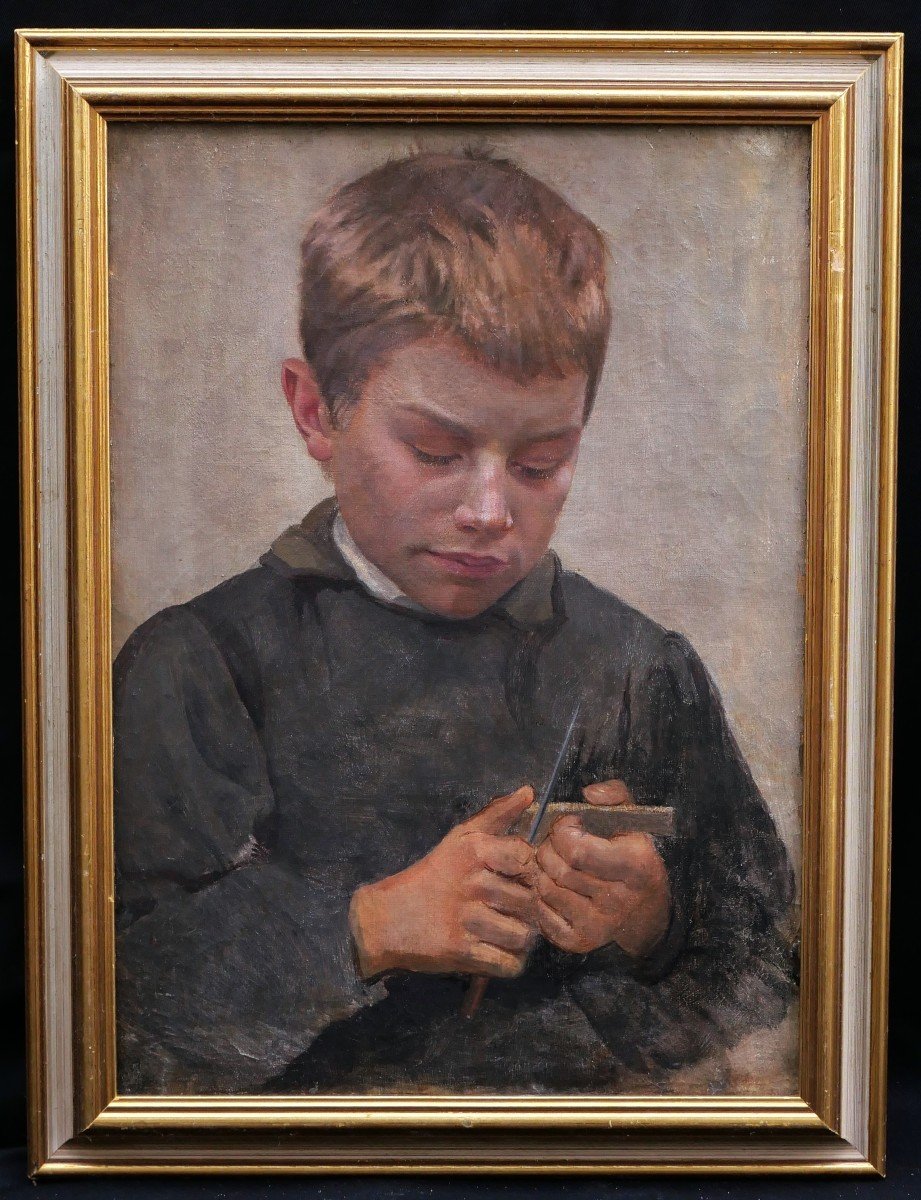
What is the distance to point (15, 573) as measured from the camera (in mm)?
2004

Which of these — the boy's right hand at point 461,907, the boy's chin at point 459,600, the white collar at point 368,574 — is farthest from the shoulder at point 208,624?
the boy's right hand at point 461,907

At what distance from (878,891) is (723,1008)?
1.07 ft

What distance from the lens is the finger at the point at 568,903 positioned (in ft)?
6.25

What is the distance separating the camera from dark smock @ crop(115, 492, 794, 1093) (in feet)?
6.23

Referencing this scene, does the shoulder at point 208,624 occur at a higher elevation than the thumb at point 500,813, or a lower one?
higher

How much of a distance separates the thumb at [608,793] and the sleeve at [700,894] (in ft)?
0.06

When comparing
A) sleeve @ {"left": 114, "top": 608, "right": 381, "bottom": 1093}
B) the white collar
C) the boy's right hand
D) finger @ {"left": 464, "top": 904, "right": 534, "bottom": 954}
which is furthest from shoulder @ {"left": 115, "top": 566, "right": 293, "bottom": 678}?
finger @ {"left": 464, "top": 904, "right": 534, "bottom": 954}

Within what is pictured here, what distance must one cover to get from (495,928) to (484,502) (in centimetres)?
71

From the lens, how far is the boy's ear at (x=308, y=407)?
1.89 m

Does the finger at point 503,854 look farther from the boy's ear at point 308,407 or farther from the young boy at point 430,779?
the boy's ear at point 308,407

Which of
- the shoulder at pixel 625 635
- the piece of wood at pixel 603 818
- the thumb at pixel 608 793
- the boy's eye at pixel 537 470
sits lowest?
the piece of wood at pixel 603 818

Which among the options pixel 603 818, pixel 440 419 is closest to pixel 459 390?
pixel 440 419

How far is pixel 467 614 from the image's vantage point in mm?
1916

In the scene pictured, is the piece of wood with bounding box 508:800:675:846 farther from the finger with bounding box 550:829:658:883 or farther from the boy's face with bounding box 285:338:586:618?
the boy's face with bounding box 285:338:586:618
